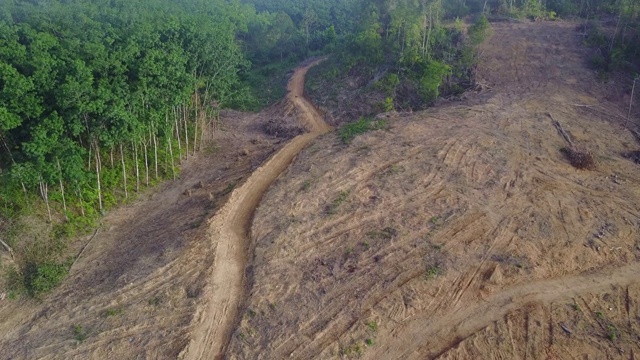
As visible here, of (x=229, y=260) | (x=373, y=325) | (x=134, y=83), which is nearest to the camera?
(x=373, y=325)

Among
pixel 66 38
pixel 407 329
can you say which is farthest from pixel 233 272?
pixel 66 38

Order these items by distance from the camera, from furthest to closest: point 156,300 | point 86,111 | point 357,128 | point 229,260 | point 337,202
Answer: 1. point 357,128
2. point 337,202
3. point 86,111
4. point 229,260
5. point 156,300

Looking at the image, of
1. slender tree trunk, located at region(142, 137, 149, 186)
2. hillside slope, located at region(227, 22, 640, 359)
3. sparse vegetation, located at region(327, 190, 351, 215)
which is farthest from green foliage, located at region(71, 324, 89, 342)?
slender tree trunk, located at region(142, 137, 149, 186)

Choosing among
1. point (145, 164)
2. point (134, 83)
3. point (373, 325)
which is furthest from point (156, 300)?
point (145, 164)

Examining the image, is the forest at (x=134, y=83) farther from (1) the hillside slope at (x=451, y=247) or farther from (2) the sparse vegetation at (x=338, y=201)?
(2) the sparse vegetation at (x=338, y=201)

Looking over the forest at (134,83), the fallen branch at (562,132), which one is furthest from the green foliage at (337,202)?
the fallen branch at (562,132)

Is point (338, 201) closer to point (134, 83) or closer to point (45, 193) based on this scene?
point (134, 83)
